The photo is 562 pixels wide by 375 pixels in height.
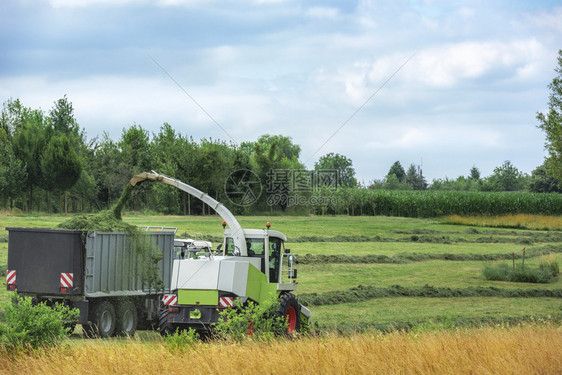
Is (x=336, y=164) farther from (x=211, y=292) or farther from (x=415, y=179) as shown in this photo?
(x=211, y=292)

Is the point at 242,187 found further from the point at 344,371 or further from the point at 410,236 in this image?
the point at 344,371

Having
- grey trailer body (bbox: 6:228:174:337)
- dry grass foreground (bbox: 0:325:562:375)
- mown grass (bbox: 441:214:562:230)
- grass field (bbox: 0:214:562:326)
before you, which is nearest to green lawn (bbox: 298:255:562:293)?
grass field (bbox: 0:214:562:326)

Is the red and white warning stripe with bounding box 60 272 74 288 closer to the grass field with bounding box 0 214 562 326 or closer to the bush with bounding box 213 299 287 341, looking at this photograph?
the bush with bounding box 213 299 287 341

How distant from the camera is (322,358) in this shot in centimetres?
1157

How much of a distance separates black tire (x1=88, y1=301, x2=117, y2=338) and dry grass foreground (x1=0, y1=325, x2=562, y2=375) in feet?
19.5

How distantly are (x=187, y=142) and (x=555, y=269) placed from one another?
47.5m

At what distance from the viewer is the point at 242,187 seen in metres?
72.9

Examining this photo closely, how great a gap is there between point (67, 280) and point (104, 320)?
63.8 inches

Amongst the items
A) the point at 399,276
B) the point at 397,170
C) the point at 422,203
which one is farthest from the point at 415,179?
the point at 399,276

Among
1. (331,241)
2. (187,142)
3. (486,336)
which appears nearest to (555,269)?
(331,241)

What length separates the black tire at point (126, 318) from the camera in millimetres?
19734

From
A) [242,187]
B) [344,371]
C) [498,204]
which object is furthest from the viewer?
[498,204]

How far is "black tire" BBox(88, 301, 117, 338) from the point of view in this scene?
18.8 m

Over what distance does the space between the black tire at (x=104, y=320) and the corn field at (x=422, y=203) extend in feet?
202
